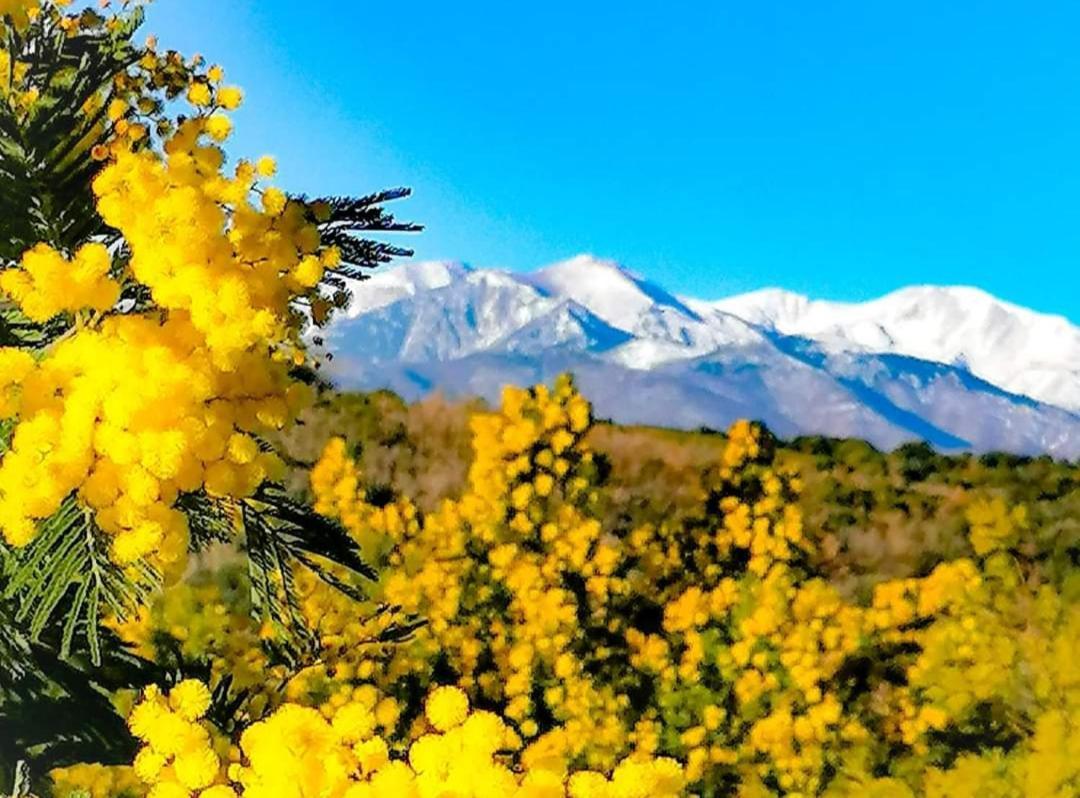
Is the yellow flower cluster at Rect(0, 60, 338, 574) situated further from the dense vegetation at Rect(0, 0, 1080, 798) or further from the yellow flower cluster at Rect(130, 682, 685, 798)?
the yellow flower cluster at Rect(130, 682, 685, 798)

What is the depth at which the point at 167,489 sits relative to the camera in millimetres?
1393

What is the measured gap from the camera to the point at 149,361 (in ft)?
4.39

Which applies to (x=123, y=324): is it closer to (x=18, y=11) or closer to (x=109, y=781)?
(x=18, y=11)

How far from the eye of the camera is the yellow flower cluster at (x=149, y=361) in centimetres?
133

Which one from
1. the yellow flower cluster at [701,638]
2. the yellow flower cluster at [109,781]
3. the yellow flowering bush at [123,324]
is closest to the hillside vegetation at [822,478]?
the yellow flower cluster at [701,638]

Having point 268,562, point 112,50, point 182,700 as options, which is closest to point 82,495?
point 182,700

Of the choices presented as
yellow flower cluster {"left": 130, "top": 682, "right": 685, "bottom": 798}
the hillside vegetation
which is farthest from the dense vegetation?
the hillside vegetation

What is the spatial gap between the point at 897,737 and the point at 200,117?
23.5ft

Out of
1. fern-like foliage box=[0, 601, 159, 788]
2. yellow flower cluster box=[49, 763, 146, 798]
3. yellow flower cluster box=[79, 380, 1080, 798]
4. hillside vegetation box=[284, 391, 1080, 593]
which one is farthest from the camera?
hillside vegetation box=[284, 391, 1080, 593]

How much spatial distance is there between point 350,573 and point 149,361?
405cm

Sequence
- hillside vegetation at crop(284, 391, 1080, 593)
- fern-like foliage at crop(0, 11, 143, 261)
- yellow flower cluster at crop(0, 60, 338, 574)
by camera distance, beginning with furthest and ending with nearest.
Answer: hillside vegetation at crop(284, 391, 1080, 593)
fern-like foliage at crop(0, 11, 143, 261)
yellow flower cluster at crop(0, 60, 338, 574)

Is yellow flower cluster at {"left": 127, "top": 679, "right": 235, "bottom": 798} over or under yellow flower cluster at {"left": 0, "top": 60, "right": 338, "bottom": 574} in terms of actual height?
under

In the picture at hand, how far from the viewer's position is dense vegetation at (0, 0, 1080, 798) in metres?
1.34

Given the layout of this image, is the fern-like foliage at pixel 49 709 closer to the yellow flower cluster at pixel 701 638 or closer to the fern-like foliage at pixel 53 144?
the fern-like foliage at pixel 53 144
